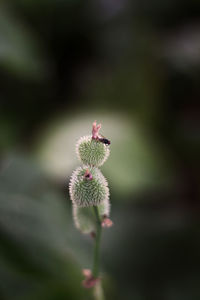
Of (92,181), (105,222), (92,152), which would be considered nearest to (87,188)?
(92,181)

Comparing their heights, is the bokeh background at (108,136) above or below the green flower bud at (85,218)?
above

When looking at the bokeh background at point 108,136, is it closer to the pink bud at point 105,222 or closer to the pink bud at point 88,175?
the pink bud at point 105,222

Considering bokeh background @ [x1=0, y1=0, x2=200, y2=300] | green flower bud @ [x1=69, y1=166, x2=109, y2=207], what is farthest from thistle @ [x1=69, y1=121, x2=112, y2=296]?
bokeh background @ [x1=0, y1=0, x2=200, y2=300]

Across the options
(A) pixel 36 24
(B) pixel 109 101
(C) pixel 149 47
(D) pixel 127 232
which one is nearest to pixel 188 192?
(D) pixel 127 232

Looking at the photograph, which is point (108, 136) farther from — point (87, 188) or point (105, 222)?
point (87, 188)

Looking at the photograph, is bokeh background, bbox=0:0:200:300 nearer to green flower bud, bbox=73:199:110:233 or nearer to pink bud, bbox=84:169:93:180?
green flower bud, bbox=73:199:110:233

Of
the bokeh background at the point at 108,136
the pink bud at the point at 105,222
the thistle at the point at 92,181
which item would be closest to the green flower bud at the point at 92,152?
the thistle at the point at 92,181
